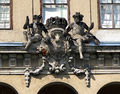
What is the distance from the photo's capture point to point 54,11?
86.7 feet

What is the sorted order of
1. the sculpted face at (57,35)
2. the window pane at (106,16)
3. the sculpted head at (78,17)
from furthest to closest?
the window pane at (106,16), the sculpted head at (78,17), the sculpted face at (57,35)

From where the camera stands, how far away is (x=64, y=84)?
24.4m

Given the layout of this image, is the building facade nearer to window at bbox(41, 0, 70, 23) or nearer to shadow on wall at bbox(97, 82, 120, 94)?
window at bbox(41, 0, 70, 23)

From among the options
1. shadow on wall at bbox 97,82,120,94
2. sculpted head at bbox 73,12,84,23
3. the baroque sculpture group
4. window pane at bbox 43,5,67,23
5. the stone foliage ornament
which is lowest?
shadow on wall at bbox 97,82,120,94

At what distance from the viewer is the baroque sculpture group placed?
24203 mm

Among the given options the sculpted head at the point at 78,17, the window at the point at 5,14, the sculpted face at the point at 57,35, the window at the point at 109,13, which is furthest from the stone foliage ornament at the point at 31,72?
the window at the point at 109,13

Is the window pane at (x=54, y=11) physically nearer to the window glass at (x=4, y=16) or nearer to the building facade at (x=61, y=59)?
the building facade at (x=61, y=59)

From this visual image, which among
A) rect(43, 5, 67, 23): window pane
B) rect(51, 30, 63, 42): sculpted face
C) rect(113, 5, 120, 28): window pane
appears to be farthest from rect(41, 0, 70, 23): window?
rect(113, 5, 120, 28): window pane

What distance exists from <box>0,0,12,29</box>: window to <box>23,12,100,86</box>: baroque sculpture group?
56.8 inches

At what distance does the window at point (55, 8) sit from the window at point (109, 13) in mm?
1744

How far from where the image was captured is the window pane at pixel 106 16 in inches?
1032

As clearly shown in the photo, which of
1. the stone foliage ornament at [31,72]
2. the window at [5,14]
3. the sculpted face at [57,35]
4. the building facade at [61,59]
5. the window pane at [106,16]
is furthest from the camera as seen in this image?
the window pane at [106,16]

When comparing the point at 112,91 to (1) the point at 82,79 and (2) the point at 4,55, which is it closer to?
(1) the point at 82,79

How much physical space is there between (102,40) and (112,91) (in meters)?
3.03
